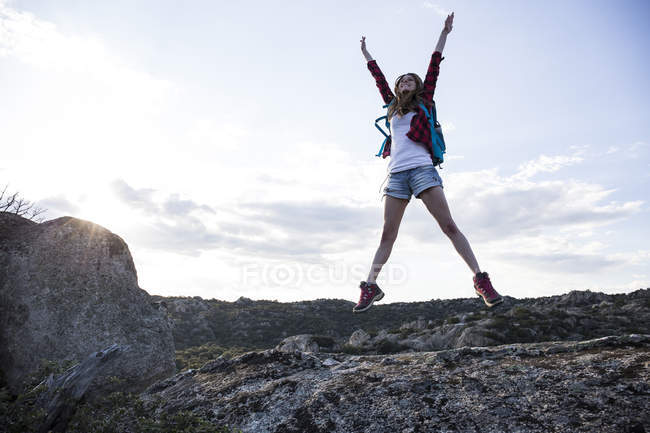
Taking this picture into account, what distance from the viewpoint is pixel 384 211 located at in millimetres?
5164

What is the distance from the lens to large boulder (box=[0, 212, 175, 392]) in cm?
677

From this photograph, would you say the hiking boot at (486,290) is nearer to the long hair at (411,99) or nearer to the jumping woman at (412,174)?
the jumping woman at (412,174)

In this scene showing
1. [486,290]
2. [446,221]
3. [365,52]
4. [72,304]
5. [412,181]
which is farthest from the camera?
[72,304]

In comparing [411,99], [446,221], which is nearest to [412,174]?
[446,221]

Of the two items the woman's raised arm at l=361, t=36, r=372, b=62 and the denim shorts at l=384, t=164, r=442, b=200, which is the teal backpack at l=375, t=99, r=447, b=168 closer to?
the denim shorts at l=384, t=164, r=442, b=200

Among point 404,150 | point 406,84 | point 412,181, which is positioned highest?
point 406,84

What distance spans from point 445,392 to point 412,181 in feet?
8.26

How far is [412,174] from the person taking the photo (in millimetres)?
4941

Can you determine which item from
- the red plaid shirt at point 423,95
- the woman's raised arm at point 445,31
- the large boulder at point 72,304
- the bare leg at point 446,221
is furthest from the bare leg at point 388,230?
the large boulder at point 72,304

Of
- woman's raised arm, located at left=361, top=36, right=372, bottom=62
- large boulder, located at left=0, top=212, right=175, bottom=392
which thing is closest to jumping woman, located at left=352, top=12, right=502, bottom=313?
woman's raised arm, located at left=361, top=36, right=372, bottom=62

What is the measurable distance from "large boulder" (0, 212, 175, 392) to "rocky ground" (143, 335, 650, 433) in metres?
3.55

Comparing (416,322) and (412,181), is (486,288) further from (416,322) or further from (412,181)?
(416,322)

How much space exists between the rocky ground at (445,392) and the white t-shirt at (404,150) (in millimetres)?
2182

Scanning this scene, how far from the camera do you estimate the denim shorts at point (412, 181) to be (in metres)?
4.80
